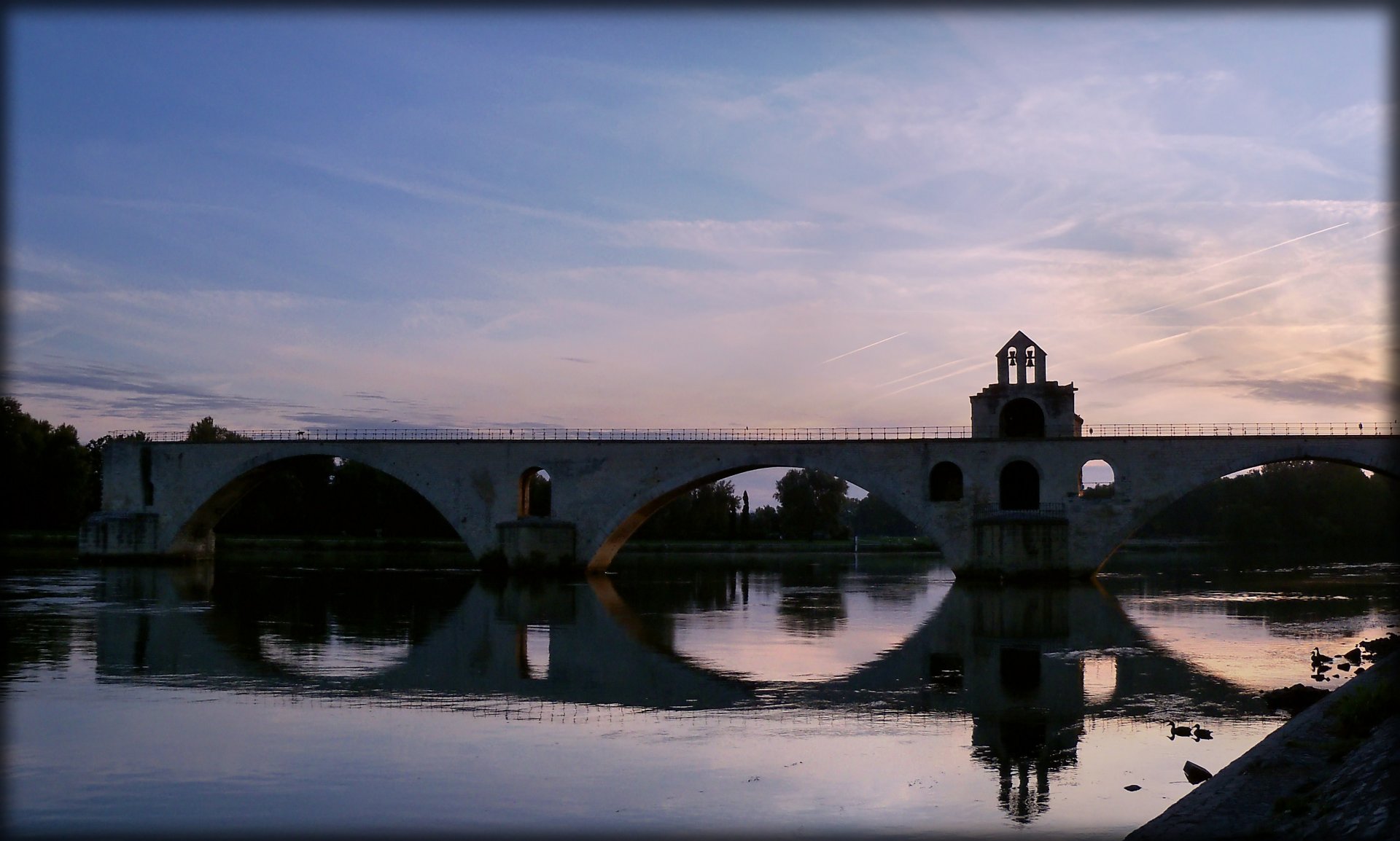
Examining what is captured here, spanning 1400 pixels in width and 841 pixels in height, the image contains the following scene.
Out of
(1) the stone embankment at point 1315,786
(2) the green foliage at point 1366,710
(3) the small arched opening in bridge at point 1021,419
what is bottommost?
(1) the stone embankment at point 1315,786

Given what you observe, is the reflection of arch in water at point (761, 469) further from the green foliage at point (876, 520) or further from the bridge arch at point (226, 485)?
the green foliage at point (876, 520)

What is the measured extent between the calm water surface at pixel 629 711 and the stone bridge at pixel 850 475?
963cm

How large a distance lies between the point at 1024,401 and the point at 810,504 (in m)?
32.7

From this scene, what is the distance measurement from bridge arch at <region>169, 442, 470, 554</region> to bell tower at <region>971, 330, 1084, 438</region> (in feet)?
72.7

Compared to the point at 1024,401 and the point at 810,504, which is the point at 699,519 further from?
the point at 1024,401

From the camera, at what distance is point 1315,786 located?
31.1ft

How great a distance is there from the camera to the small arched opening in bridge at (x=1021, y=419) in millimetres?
45312

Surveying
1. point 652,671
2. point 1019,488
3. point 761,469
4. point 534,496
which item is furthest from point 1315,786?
point 534,496

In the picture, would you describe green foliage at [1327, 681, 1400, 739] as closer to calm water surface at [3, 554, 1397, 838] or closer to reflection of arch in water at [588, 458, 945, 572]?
calm water surface at [3, 554, 1397, 838]

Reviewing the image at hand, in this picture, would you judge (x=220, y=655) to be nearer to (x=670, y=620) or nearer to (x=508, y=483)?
(x=670, y=620)

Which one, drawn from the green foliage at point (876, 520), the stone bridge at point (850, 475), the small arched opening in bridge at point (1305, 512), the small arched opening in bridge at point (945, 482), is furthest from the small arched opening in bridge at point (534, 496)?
the green foliage at point (876, 520)

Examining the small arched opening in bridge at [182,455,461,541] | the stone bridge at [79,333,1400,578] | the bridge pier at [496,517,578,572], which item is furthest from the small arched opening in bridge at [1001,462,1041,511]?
the small arched opening in bridge at [182,455,461,541]

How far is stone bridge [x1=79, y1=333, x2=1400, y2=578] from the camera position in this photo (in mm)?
41344

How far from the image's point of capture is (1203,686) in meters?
17.2
